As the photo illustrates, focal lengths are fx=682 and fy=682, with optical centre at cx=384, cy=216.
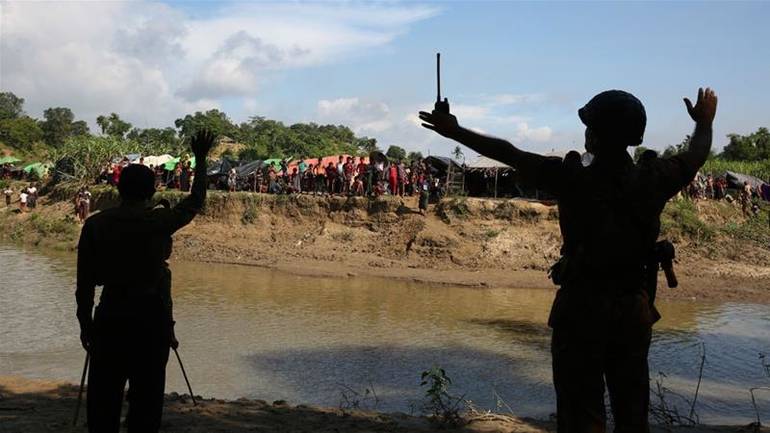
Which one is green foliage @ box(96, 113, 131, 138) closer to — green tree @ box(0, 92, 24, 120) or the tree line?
the tree line

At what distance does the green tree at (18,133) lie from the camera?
61.4 meters

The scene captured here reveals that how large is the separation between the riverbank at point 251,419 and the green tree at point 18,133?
62447 millimetres

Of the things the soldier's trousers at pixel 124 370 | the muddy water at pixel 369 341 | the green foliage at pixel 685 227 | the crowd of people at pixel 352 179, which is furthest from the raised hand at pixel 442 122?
the green foliage at pixel 685 227

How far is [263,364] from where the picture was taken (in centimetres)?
1059

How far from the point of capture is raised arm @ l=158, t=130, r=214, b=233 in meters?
3.74

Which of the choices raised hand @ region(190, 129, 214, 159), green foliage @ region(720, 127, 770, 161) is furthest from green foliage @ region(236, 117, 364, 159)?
raised hand @ region(190, 129, 214, 159)

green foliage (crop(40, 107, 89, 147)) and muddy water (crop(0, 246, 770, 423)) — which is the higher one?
green foliage (crop(40, 107, 89, 147))

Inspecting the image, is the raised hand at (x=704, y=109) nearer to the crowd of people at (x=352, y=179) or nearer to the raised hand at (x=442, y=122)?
the raised hand at (x=442, y=122)

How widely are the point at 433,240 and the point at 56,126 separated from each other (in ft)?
208

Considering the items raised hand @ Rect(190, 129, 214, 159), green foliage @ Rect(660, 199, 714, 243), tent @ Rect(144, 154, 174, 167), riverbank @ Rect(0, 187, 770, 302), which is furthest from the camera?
tent @ Rect(144, 154, 174, 167)

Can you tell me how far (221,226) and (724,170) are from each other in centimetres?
2500

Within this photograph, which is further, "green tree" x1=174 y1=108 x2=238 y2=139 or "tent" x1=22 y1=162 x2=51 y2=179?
"green tree" x1=174 y1=108 x2=238 y2=139

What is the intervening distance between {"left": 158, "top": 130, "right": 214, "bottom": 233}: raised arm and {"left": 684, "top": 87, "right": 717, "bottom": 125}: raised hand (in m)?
2.55

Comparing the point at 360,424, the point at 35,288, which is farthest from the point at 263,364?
the point at 35,288
